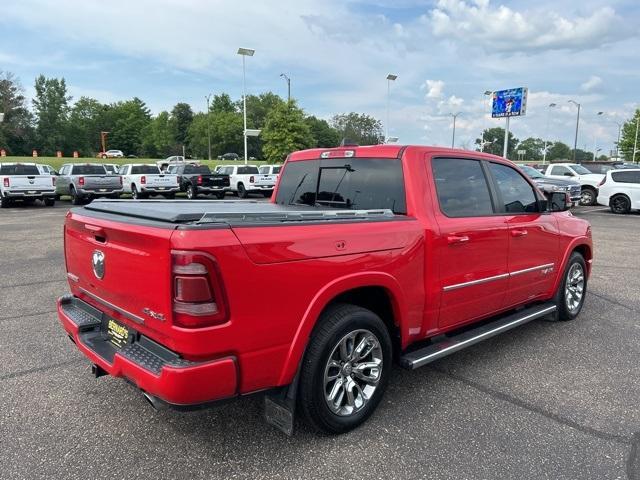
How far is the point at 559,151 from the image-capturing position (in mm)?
137875

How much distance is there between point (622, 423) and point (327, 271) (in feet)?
7.66

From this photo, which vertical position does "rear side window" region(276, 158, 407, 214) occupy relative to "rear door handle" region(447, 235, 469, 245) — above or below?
above

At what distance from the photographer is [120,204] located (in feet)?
10.8

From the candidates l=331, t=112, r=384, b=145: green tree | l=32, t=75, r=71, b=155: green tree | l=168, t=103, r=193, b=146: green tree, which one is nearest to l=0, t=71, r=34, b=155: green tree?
l=32, t=75, r=71, b=155: green tree

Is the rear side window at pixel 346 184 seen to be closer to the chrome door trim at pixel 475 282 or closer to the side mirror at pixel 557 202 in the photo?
the chrome door trim at pixel 475 282

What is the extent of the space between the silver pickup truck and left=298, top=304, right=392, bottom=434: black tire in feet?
63.9

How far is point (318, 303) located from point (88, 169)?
866 inches

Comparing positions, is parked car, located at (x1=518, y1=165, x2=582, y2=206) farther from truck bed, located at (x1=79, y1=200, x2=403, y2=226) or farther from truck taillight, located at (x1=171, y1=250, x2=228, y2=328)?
truck taillight, located at (x1=171, y1=250, x2=228, y2=328)

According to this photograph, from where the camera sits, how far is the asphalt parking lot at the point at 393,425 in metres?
2.73

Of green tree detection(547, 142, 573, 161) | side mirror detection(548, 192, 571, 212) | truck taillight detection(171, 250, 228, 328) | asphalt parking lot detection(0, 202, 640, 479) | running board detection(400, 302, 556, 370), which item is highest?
green tree detection(547, 142, 573, 161)

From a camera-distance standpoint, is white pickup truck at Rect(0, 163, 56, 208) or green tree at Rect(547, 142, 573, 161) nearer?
white pickup truck at Rect(0, 163, 56, 208)

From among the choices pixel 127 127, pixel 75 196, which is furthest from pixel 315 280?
pixel 127 127

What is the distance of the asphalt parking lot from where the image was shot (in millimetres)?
2732

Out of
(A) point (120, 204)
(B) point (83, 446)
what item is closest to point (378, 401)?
(B) point (83, 446)
